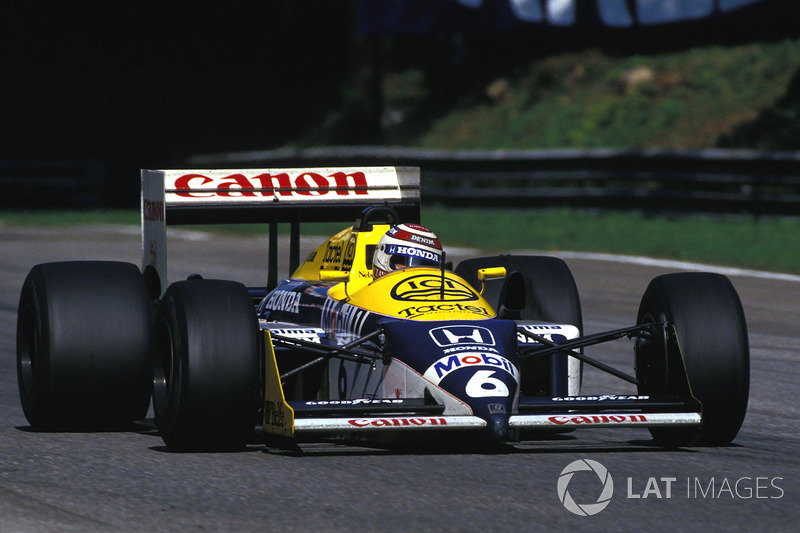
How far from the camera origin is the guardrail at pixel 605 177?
2248 centimetres

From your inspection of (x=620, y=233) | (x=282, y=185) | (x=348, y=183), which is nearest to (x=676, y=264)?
(x=620, y=233)

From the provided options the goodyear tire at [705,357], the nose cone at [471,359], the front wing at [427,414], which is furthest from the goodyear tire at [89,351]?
the goodyear tire at [705,357]

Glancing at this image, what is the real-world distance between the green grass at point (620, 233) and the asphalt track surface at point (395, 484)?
10164 mm

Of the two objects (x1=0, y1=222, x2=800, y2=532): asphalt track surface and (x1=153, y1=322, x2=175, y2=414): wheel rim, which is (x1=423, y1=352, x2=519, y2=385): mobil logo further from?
(x1=153, y1=322, x2=175, y2=414): wheel rim

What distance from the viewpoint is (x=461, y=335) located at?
7090 millimetres

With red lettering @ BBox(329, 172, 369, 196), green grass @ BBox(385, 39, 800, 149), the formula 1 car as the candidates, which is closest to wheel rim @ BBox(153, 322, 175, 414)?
the formula 1 car

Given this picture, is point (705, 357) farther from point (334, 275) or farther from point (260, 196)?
point (260, 196)

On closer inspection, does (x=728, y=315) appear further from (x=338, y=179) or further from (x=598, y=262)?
(x=598, y=262)

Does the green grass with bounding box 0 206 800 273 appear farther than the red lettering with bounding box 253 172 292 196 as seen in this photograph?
Yes

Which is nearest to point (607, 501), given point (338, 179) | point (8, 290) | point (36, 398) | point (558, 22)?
point (36, 398)

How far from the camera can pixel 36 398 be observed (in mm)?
7703

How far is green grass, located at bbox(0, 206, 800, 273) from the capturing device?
18.9m

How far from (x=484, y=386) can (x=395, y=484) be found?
0.69 meters

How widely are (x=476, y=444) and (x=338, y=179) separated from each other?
284cm
